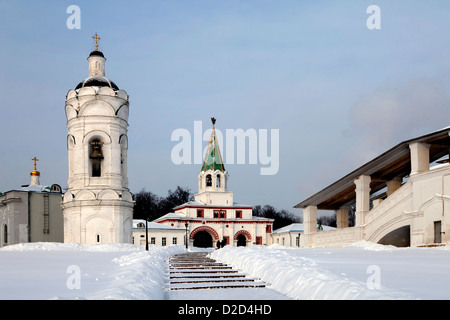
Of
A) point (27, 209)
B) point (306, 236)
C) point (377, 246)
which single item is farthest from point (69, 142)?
point (377, 246)

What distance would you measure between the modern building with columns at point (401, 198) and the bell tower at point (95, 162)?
15.2m

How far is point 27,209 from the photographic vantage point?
46094 mm

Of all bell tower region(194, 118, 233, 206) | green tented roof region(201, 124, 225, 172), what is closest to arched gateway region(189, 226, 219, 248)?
bell tower region(194, 118, 233, 206)

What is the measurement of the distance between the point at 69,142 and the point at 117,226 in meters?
7.38

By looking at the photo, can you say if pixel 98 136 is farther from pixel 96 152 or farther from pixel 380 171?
Answer: pixel 380 171

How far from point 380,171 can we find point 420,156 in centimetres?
464

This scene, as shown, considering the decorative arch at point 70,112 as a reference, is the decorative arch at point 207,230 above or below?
below

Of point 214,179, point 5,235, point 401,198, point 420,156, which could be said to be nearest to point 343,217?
point 401,198

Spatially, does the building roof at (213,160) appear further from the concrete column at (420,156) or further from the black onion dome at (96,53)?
the concrete column at (420,156)

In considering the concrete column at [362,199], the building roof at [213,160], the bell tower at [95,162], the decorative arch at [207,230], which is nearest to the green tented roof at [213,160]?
the building roof at [213,160]

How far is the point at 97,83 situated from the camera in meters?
39.6

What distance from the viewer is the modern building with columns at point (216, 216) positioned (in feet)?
236

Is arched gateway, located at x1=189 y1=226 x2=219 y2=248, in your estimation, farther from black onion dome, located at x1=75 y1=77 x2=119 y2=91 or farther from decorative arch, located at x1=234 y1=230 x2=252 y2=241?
black onion dome, located at x1=75 y1=77 x2=119 y2=91

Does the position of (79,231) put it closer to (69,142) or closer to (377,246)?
(69,142)
